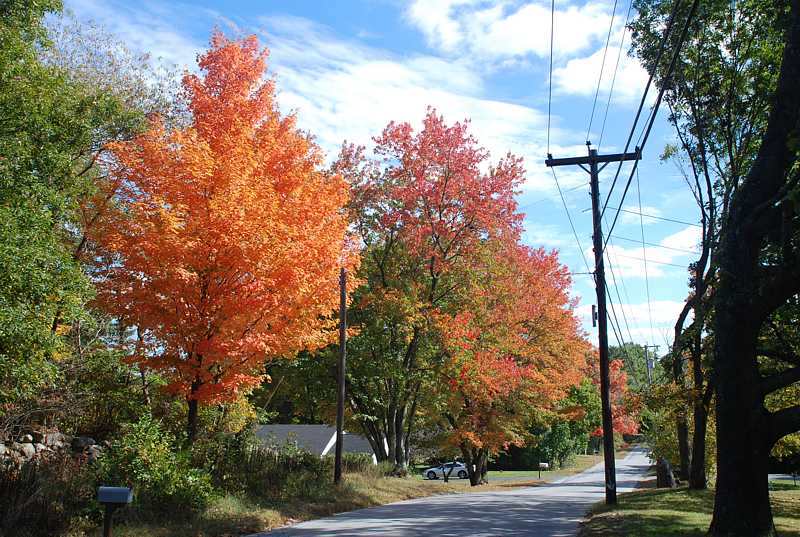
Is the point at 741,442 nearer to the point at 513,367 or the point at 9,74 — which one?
the point at 9,74

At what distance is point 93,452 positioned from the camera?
49.8ft

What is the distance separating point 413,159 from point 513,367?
456 inches

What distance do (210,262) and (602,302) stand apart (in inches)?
499

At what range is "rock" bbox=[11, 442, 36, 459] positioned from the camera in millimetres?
14188

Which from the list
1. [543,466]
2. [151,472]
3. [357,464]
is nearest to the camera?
[151,472]

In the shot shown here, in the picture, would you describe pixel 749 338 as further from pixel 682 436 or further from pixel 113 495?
pixel 682 436

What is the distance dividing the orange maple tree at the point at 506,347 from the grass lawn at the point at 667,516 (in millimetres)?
9514

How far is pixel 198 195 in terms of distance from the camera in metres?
14.4

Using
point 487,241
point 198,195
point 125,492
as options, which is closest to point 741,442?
point 125,492

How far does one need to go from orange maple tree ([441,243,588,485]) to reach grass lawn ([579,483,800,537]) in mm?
9514

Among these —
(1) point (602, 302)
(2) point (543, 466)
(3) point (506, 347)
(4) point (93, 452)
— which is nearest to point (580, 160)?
(1) point (602, 302)

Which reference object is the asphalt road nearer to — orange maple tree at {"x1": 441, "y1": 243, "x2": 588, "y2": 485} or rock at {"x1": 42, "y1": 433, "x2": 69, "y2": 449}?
rock at {"x1": 42, "y1": 433, "x2": 69, "y2": 449}

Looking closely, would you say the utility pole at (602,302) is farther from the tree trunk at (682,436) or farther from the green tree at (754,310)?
the green tree at (754,310)

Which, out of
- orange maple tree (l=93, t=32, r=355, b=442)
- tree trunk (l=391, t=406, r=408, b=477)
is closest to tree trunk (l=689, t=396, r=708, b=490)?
tree trunk (l=391, t=406, r=408, b=477)
